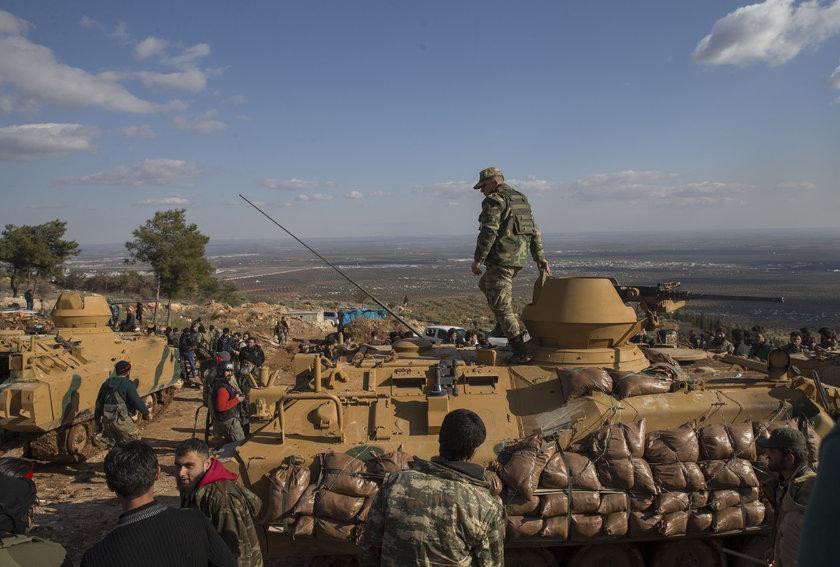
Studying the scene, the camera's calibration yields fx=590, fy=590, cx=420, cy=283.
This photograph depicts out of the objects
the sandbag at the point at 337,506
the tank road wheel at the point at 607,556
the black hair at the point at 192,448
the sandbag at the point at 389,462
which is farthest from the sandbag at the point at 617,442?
the black hair at the point at 192,448

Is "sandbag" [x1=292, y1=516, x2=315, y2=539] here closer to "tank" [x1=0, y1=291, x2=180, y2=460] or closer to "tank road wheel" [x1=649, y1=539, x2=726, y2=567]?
"tank road wheel" [x1=649, y1=539, x2=726, y2=567]

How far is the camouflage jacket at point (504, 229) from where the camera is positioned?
7613mm

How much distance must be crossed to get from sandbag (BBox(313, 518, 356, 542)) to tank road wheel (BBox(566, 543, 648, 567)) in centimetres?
226

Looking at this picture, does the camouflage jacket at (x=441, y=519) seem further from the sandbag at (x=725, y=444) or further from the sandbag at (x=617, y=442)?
the sandbag at (x=725, y=444)

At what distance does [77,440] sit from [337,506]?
27.4 ft

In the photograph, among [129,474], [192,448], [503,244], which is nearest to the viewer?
[129,474]

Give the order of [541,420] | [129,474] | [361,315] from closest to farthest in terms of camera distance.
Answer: [129,474], [541,420], [361,315]

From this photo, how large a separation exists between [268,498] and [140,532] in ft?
9.89

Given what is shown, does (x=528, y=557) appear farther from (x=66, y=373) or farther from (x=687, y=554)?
(x=66, y=373)

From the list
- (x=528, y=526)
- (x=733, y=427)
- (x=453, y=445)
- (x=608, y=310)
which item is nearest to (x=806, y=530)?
(x=453, y=445)

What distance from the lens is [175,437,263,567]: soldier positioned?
409 centimetres

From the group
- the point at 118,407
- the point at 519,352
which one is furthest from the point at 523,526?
the point at 118,407

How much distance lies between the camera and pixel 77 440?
11.4m

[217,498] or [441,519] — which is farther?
[217,498]
